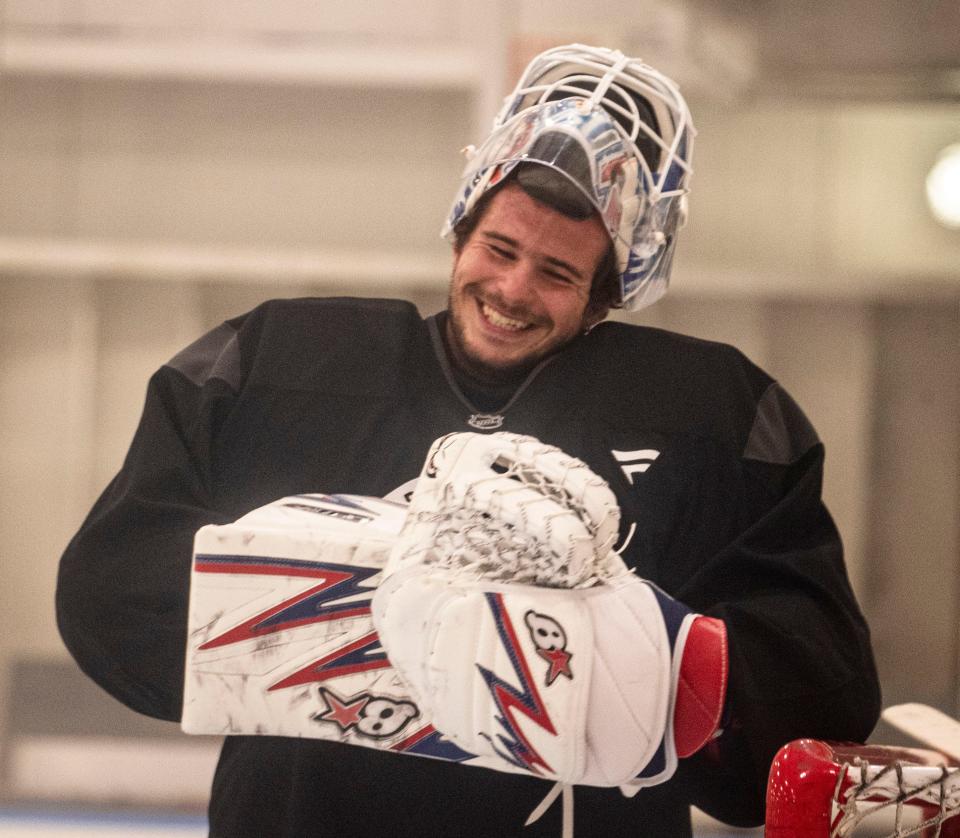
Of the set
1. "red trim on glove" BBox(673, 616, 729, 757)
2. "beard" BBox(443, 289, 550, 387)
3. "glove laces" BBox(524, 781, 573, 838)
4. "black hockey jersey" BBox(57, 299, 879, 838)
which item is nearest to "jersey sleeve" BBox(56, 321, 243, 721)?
"black hockey jersey" BBox(57, 299, 879, 838)

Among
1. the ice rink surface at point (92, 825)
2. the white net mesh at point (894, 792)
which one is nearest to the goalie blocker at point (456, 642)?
the white net mesh at point (894, 792)

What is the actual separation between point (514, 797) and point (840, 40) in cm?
244

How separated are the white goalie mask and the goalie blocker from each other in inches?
12.5

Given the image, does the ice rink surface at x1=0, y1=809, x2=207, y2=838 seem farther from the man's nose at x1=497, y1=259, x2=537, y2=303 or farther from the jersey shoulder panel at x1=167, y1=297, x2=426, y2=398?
the man's nose at x1=497, y1=259, x2=537, y2=303

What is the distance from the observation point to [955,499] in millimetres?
3256

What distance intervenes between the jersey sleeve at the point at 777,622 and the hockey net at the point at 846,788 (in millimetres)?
88

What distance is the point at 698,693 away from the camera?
0.98 metres

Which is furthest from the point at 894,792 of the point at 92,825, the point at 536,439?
the point at 92,825

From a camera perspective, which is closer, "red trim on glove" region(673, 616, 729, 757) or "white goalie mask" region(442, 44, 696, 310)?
"red trim on glove" region(673, 616, 729, 757)

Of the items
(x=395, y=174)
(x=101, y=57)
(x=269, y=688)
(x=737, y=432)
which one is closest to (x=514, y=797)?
(x=269, y=688)

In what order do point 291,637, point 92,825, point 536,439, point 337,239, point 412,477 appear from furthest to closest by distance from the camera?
point 337,239, point 92,825, point 412,477, point 536,439, point 291,637

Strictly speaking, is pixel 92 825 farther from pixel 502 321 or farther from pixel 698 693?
pixel 698 693

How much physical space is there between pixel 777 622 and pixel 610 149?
0.45 metres

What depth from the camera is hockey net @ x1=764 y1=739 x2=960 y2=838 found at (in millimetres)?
927
